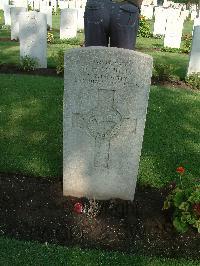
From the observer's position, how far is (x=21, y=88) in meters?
7.80

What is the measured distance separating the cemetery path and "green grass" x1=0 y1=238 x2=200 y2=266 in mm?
114

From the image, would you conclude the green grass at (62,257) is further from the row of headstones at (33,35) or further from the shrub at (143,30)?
the shrub at (143,30)

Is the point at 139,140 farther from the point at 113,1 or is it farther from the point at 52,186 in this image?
the point at 113,1

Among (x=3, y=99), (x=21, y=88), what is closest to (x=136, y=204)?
(x=3, y=99)

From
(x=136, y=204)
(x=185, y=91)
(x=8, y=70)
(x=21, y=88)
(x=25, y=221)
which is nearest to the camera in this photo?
(x=25, y=221)

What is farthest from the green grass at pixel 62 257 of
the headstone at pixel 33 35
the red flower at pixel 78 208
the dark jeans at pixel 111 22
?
the headstone at pixel 33 35

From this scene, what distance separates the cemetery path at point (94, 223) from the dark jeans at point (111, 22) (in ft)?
5.74

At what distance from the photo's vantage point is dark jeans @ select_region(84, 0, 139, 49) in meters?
4.08

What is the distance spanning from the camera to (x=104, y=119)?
143 inches

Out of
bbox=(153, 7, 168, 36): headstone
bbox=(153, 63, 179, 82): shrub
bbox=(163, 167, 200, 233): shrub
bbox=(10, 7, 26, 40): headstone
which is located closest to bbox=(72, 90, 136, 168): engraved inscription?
bbox=(163, 167, 200, 233): shrub

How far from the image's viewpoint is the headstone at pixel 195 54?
9.10 meters

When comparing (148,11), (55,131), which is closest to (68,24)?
(55,131)

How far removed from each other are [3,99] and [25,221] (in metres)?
3.89

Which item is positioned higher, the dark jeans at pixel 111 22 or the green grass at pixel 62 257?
the dark jeans at pixel 111 22
